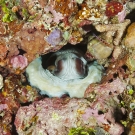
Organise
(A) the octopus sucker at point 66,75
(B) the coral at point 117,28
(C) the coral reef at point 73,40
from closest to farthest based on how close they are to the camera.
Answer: (C) the coral reef at point 73,40 → (B) the coral at point 117,28 → (A) the octopus sucker at point 66,75

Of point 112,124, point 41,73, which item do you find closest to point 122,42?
point 112,124

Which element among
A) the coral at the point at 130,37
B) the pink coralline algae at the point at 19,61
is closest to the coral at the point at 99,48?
→ the coral at the point at 130,37

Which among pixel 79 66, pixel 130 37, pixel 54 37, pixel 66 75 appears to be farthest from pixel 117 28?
pixel 66 75

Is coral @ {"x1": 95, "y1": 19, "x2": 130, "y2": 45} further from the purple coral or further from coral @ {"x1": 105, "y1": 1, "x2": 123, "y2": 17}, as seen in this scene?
the purple coral

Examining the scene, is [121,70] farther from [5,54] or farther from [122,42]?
[5,54]

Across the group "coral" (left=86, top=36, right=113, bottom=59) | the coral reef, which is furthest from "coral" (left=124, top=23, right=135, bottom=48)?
"coral" (left=86, top=36, right=113, bottom=59)

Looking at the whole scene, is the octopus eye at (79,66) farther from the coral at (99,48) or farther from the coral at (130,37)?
the coral at (130,37)
